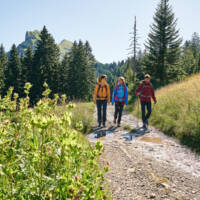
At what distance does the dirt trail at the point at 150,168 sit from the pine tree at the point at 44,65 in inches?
1120

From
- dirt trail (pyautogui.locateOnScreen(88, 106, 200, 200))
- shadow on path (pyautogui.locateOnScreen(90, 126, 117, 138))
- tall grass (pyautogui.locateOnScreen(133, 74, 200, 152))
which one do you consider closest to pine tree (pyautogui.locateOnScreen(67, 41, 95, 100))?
tall grass (pyautogui.locateOnScreen(133, 74, 200, 152))

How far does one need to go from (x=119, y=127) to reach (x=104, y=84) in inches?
71.6

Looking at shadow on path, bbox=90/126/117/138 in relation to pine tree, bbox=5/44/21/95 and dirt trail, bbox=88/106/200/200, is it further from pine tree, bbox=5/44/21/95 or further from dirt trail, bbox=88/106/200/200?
pine tree, bbox=5/44/21/95

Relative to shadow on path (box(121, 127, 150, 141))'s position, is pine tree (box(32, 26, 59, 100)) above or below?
above

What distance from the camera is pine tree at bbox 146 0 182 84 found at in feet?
85.2

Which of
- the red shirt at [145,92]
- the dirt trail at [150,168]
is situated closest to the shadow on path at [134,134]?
the dirt trail at [150,168]

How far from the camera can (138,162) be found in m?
4.30

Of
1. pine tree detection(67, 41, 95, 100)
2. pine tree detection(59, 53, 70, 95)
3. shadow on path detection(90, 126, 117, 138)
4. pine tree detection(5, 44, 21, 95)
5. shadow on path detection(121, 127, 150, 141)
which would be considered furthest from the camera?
pine tree detection(59, 53, 70, 95)

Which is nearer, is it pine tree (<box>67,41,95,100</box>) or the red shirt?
the red shirt

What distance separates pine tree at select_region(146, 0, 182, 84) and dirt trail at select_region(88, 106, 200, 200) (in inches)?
831

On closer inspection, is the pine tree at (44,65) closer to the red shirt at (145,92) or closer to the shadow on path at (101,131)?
the shadow on path at (101,131)

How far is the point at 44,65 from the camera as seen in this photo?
109 ft

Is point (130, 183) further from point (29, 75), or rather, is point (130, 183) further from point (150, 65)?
point (29, 75)

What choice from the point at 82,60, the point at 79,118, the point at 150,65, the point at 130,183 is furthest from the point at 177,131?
the point at 82,60
